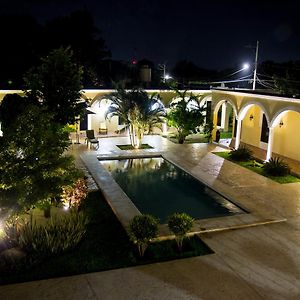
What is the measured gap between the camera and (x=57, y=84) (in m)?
18.4

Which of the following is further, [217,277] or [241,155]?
[241,155]

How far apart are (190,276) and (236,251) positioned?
1.66 metres

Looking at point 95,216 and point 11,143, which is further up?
point 11,143

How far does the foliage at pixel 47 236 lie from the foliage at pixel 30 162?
737 mm

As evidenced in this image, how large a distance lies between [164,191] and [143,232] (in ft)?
18.4

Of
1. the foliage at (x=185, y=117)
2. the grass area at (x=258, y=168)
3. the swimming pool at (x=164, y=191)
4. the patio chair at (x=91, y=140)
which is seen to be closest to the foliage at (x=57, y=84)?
the patio chair at (x=91, y=140)

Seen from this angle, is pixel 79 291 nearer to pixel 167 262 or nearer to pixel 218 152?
pixel 167 262

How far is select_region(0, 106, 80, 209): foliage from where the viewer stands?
27.5 ft

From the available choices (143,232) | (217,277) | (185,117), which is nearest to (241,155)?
(185,117)

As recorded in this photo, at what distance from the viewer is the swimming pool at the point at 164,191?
476 inches

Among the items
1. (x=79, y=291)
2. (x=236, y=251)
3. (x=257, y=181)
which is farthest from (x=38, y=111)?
(x=257, y=181)

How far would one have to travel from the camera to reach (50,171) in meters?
9.23

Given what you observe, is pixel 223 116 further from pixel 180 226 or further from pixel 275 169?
pixel 180 226

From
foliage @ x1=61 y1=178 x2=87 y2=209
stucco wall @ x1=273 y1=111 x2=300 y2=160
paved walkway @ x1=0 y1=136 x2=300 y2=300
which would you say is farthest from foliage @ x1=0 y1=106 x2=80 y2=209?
stucco wall @ x1=273 y1=111 x2=300 y2=160
